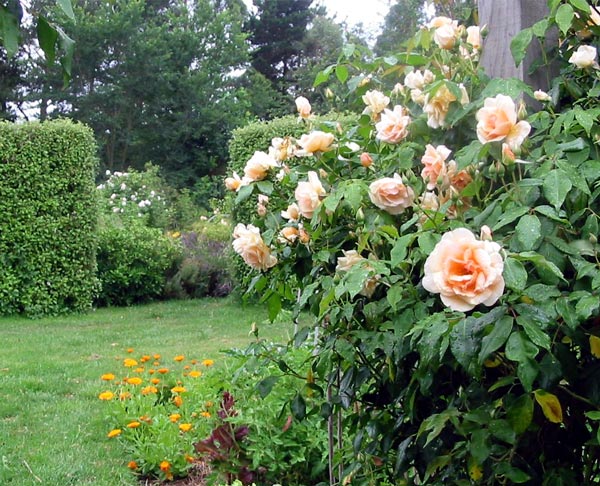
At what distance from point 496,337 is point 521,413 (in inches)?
7.9

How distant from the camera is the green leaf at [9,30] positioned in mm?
901

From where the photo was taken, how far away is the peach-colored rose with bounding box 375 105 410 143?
142 centimetres

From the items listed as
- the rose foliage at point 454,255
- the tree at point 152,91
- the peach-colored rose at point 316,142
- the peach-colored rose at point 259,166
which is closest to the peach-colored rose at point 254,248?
the rose foliage at point 454,255

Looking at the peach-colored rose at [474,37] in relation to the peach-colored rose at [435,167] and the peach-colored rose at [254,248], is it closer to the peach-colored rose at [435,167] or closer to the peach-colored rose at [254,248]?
the peach-colored rose at [435,167]

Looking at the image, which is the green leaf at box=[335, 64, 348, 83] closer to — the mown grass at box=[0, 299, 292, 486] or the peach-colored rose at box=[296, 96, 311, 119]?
the peach-colored rose at box=[296, 96, 311, 119]

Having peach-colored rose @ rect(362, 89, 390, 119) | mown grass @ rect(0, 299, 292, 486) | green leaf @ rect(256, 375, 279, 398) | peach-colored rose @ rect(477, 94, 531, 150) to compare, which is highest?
peach-colored rose @ rect(362, 89, 390, 119)

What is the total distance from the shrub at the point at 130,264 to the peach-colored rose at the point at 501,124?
26.0 ft

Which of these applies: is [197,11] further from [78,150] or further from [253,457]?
[253,457]

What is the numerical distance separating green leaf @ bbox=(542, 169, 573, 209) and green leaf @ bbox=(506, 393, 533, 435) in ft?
1.07

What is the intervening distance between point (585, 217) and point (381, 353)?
495 millimetres

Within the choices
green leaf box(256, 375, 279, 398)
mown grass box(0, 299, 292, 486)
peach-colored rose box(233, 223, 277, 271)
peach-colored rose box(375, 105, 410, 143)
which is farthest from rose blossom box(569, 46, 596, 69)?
mown grass box(0, 299, 292, 486)

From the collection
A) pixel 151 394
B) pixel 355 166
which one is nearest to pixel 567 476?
pixel 355 166

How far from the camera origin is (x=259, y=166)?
5.24ft

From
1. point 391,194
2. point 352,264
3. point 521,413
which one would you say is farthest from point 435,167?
point 521,413
